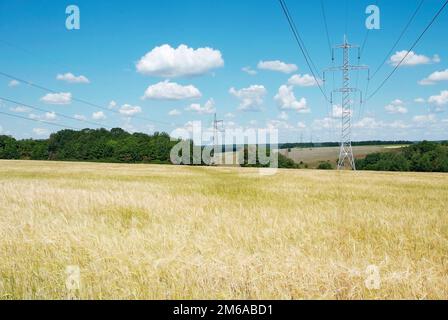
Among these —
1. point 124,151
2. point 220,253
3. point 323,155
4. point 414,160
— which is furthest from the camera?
point 323,155

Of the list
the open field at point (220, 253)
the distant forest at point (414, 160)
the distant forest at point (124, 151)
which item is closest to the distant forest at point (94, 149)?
the distant forest at point (124, 151)

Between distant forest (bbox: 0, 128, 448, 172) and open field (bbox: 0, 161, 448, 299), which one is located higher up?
distant forest (bbox: 0, 128, 448, 172)

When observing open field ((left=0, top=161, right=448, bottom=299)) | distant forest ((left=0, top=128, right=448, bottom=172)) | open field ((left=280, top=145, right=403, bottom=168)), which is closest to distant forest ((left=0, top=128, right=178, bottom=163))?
distant forest ((left=0, top=128, right=448, bottom=172))

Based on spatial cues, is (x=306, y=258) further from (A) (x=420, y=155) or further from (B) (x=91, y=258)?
(A) (x=420, y=155)

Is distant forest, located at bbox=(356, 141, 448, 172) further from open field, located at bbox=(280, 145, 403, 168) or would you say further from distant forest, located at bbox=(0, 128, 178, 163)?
distant forest, located at bbox=(0, 128, 178, 163)

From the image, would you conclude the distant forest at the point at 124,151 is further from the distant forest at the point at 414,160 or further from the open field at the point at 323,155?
the open field at the point at 323,155

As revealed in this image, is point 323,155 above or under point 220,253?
above

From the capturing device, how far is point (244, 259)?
4.75 meters

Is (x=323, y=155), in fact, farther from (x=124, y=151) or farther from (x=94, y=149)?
(x=94, y=149)

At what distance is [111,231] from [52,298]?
2.77 metres

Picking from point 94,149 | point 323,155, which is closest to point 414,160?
point 323,155

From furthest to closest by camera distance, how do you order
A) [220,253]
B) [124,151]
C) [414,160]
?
[124,151]
[414,160]
[220,253]

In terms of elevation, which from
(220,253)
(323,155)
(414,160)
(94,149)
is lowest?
(220,253)

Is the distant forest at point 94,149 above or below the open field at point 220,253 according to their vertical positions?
above
